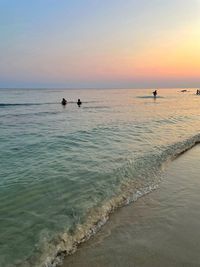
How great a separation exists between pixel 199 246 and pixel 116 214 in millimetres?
2042

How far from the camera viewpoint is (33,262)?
4.91m

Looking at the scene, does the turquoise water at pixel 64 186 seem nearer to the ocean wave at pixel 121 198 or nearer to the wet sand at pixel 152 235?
the ocean wave at pixel 121 198

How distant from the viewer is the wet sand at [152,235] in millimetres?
4988

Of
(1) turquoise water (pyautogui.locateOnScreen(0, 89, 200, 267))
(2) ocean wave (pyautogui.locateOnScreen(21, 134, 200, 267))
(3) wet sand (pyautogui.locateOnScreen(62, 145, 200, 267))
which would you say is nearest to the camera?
(3) wet sand (pyautogui.locateOnScreen(62, 145, 200, 267))

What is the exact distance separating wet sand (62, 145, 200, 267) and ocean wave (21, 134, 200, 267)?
0.58ft

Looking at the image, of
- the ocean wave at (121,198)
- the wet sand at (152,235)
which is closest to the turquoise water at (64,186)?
the ocean wave at (121,198)

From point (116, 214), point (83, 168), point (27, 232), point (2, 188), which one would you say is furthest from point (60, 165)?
point (27, 232)

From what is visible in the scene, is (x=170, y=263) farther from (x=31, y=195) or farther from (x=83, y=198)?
(x=31, y=195)

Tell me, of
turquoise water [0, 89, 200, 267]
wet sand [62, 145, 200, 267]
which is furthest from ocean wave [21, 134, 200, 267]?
wet sand [62, 145, 200, 267]

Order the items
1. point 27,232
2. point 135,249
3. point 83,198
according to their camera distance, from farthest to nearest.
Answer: point 83,198 → point 27,232 → point 135,249

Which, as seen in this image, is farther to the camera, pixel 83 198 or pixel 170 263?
pixel 83 198

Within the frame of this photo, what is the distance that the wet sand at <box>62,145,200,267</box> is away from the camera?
4988 millimetres

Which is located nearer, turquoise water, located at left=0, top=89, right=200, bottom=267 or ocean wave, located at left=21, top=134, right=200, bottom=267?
ocean wave, located at left=21, top=134, right=200, bottom=267

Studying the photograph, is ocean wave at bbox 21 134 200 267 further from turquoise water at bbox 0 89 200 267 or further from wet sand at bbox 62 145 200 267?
wet sand at bbox 62 145 200 267
